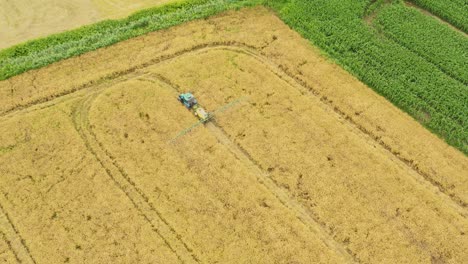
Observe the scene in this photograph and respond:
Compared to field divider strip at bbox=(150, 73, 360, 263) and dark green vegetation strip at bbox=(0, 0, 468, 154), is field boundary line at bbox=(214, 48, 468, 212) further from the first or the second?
field divider strip at bbox=(150, 73, 360, 263)

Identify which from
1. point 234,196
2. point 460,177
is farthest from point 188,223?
point 460,177

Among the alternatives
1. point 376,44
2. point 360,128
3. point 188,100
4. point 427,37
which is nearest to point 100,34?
point 188,100

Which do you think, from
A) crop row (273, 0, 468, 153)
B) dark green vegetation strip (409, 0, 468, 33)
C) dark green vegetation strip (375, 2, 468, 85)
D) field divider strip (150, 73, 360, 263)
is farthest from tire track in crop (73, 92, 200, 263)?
dark green vegetation strip (409, 0, 468, 33)

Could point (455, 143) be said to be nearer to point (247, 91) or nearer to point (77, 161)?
point (247, 91)

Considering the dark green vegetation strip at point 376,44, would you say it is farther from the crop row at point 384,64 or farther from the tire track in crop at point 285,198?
the tire track in crop at point 285,198

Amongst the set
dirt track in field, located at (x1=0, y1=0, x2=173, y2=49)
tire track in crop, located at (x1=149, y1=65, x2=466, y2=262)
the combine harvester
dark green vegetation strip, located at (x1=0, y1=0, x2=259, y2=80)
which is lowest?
tire track in crop, located at (x1=149, y1=65, x2=466, y2=262)

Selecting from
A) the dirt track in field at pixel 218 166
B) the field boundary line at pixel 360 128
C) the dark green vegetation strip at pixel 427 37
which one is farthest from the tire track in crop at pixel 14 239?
the dark green vegetation strip at pixel 427 37
